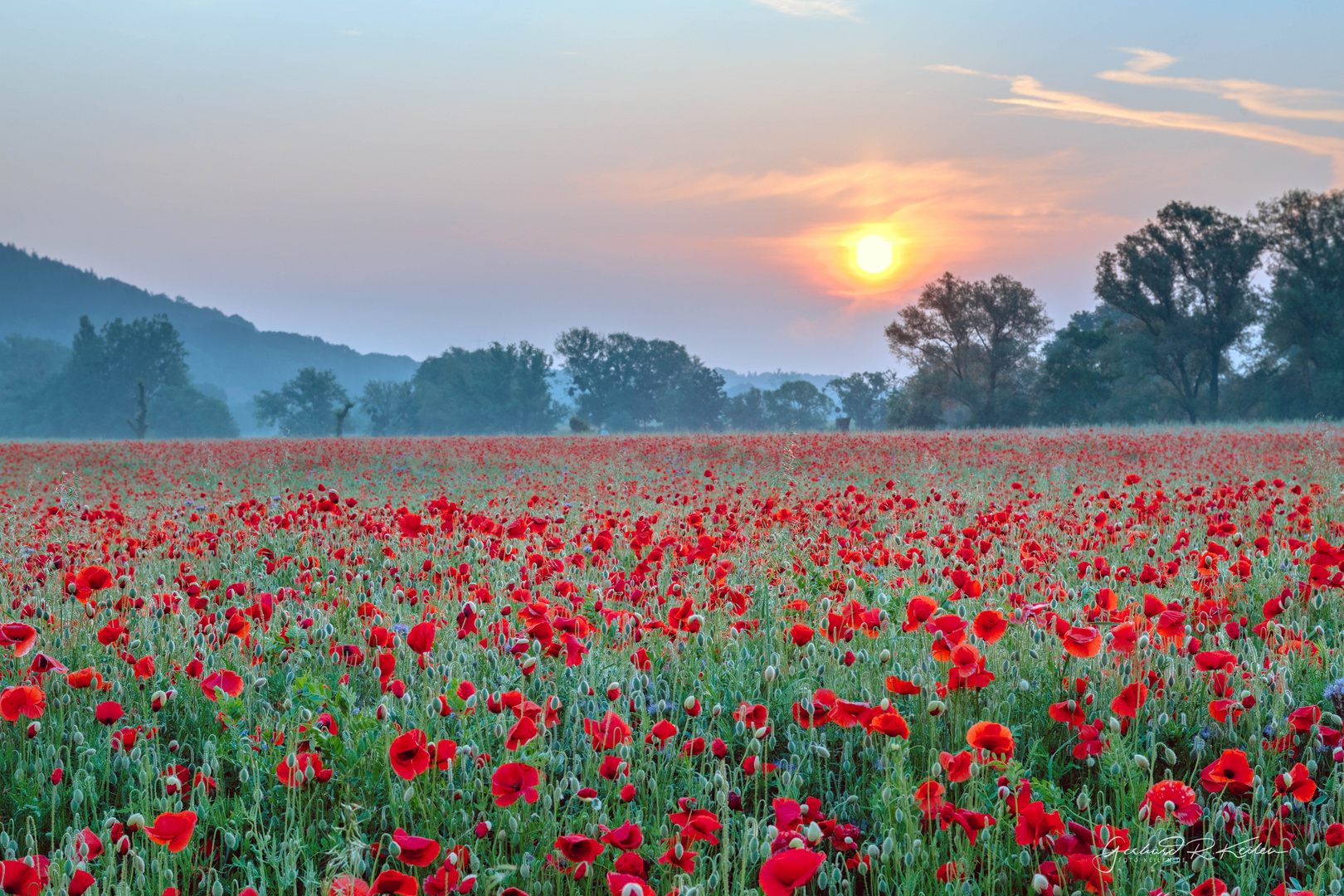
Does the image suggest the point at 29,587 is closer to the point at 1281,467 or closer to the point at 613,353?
the point at 1281,467

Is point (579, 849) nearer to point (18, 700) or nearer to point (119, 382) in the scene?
point (18, 700)

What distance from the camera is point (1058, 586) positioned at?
4.38 meters

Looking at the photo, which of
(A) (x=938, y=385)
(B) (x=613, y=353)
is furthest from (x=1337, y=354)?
(B) (x=613, y=353)

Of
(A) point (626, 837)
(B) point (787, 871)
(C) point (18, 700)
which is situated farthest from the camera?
(C) point (18, 700)

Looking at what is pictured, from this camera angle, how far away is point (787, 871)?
4.73 feet

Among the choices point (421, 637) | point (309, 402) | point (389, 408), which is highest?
point (309, 402)

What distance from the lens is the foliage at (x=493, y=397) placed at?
8925 centimetres

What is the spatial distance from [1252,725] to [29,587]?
638 cm

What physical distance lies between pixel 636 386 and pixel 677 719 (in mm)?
93896

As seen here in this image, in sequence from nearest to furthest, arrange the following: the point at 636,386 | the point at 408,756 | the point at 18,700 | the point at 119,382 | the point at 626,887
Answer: the point at 626,887, the point at 408,756, the point at 18,700, the point at 119,382, the point at 636,386

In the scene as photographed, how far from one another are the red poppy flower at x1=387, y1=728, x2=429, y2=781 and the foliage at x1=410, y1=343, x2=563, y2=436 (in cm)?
8633

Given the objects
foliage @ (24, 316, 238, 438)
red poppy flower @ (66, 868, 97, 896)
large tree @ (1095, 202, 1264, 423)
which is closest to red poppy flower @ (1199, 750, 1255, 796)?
red poppy flower @ (66, 868, 97, 896)

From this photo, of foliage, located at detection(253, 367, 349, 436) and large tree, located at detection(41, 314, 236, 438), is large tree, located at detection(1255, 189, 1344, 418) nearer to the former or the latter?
foliage, located at detection(253, 367, 349, 436)

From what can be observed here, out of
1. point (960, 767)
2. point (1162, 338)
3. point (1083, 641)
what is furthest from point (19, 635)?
point (1162, 338)
